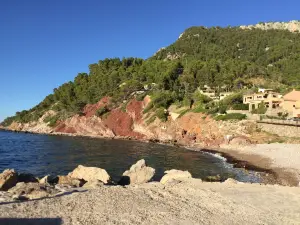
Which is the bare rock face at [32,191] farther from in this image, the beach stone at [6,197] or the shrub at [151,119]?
the shrub at [151,119]

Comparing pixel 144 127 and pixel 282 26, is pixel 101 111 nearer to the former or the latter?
pixel 144 127

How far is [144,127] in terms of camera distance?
270 feet

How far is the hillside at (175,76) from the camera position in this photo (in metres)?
97.9

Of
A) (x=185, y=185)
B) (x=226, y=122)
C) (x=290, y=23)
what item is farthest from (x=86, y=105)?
(x=290, y=23)

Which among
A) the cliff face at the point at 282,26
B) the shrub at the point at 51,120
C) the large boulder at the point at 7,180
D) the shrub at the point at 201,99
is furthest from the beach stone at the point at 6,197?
the cliff face at the point at 282,26

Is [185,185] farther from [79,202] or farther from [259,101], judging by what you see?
[259,101]

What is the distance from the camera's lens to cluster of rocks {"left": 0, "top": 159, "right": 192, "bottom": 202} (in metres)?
18.2

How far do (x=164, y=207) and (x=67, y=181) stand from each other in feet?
37.4

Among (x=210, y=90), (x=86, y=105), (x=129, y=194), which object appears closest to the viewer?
(x=129, y=194)

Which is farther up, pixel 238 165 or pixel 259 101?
pixel 259 101

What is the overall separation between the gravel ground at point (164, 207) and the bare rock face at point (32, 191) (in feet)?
4.69

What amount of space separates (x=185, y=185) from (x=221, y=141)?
39.7 m

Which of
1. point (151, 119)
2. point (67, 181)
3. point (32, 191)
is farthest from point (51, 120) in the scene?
point (32, 191)

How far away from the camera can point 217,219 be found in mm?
15133
